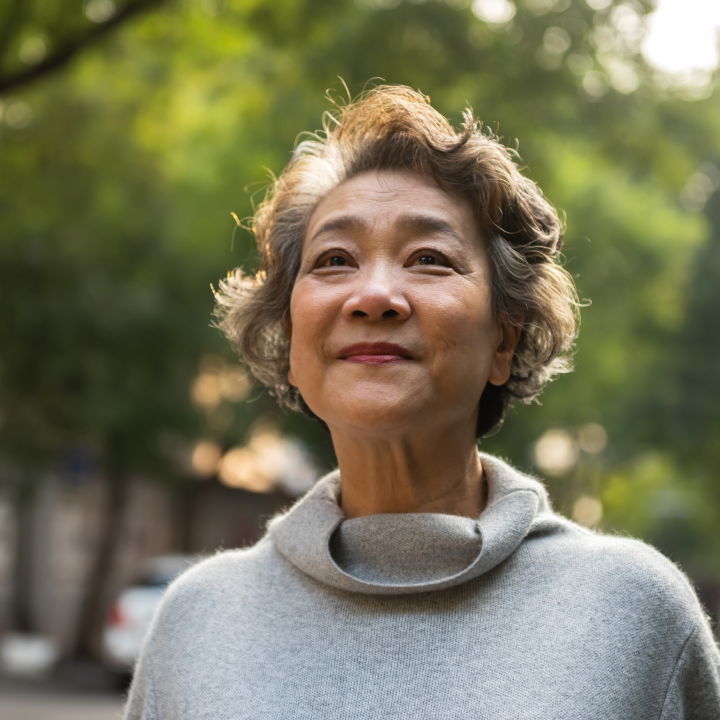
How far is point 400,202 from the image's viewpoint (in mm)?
2064

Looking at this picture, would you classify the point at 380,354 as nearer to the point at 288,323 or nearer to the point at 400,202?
the point at 400,202

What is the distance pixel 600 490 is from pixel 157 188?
82.0ft

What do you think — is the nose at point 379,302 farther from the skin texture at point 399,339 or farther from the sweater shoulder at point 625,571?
the sweater shoulder at point 625,571

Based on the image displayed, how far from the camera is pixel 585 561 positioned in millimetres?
1925

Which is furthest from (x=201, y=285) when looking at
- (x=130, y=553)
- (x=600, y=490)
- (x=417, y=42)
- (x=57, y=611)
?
(x=600, y=490)

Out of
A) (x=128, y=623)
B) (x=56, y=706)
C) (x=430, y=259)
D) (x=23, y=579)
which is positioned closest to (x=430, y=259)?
(x=430, y=259)

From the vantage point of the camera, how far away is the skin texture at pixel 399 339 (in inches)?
75.9

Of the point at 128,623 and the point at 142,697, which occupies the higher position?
the point at 142,697

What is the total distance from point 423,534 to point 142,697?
0.72 m

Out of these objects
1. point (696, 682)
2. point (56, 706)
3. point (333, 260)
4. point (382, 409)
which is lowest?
point (56, 706)

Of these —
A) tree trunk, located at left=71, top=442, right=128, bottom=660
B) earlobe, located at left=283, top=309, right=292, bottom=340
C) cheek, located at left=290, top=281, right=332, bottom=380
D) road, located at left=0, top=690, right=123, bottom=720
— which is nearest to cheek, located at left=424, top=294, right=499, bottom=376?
cheek, located at left=290, top=281, right=332, bottom=380

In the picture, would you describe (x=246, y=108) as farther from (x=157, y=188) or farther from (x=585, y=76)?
(x=585, y=76)

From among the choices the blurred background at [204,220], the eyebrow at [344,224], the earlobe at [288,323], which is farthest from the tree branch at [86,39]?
the eyebrow at [344,224]

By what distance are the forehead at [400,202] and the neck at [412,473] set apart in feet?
1.49
